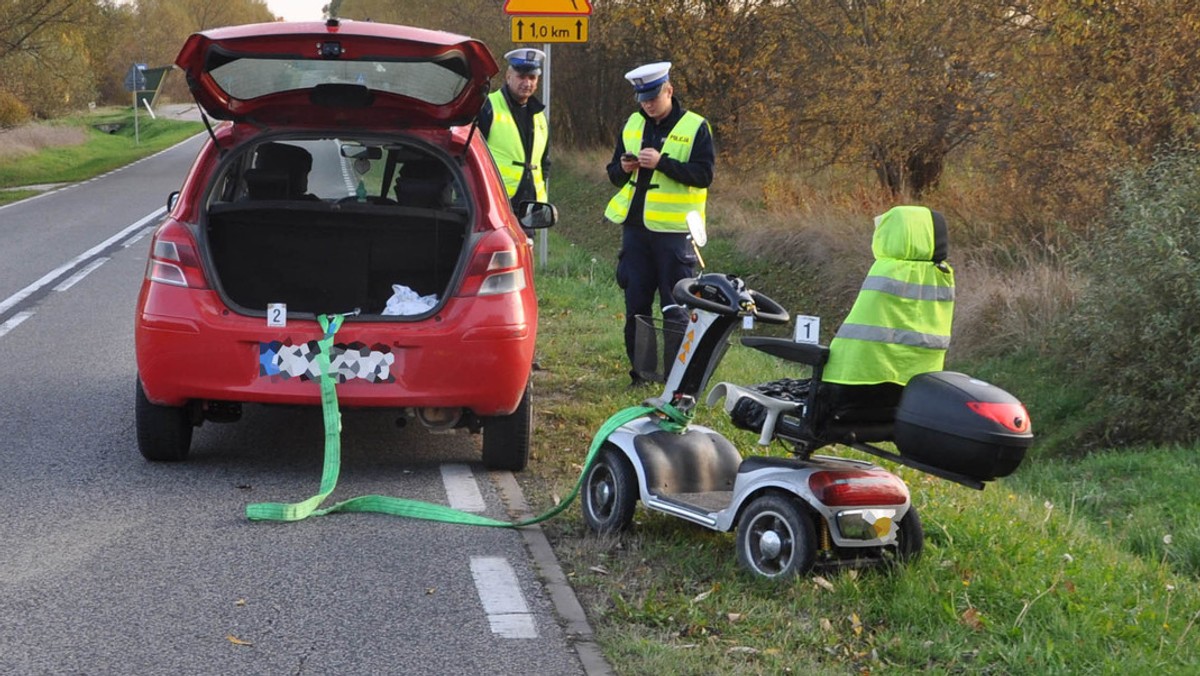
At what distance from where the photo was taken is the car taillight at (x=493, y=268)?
21.6 feet

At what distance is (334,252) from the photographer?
746 cm

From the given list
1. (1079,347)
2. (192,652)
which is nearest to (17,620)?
(192,652)

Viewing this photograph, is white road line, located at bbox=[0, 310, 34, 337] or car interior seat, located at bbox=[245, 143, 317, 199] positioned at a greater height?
car interior seat, located at bbox=[245, 143, 317, 199]

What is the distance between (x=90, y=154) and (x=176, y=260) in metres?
40.8

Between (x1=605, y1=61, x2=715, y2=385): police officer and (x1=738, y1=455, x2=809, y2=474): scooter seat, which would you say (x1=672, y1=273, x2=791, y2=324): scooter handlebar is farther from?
(x1=605, y1=61, x2=715, y2=385): police officer

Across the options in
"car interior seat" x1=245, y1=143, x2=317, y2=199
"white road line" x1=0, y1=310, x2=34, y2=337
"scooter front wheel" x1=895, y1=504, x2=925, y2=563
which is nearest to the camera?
"scooter front wheel" x1=895, y1=504, x2=925, y2=563

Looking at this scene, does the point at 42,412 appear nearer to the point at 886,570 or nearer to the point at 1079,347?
the point at 886,570

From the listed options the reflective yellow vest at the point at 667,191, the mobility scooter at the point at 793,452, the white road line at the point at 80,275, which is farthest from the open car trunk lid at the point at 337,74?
the white road line at the point at 80,275

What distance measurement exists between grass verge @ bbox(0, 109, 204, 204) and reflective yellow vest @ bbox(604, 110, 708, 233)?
19022 millimetres

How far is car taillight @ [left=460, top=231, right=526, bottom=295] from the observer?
21.6 ft

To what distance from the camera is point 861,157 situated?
17906 mm

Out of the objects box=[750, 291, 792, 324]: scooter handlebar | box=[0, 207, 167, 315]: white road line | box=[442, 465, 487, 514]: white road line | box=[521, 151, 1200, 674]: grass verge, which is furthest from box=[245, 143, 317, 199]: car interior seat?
box=[0, 207, 167, 315]: white road line

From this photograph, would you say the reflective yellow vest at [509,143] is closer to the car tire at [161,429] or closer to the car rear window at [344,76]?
the car rear window at [344,76]

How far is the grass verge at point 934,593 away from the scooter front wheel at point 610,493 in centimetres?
8
